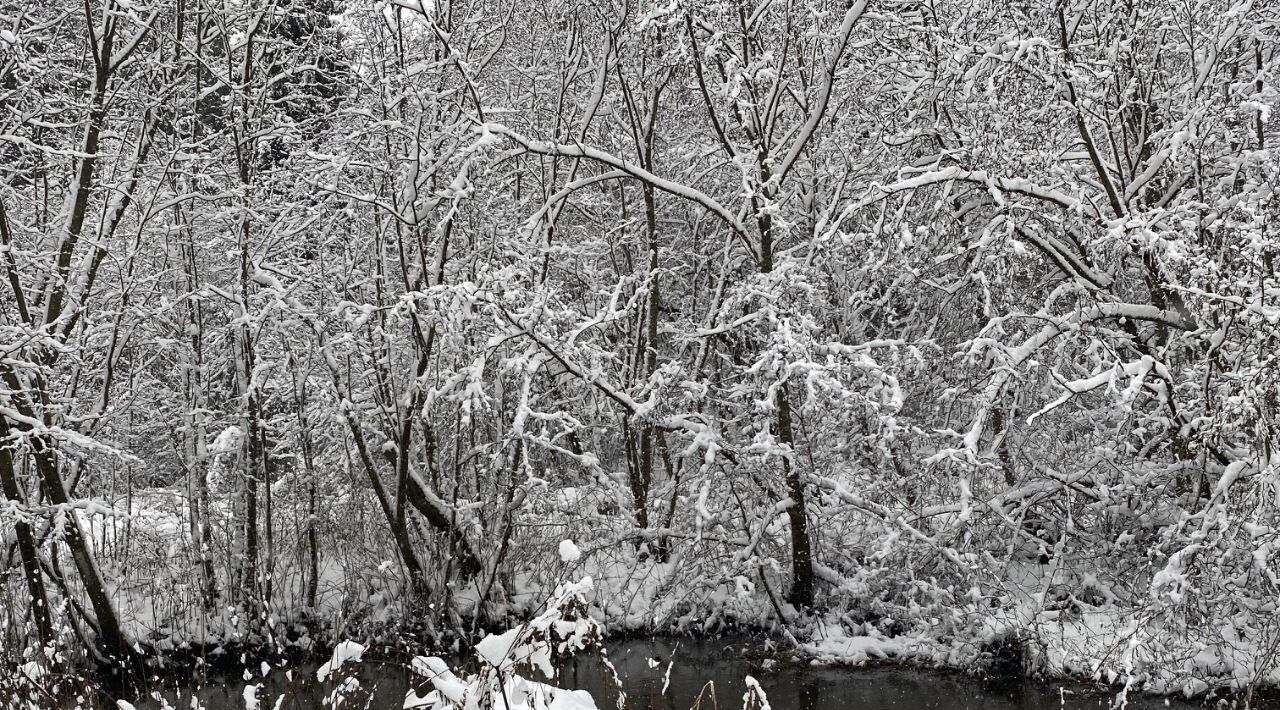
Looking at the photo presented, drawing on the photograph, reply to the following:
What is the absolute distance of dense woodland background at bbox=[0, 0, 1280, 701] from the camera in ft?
25.5

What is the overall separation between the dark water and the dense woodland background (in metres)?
0.43

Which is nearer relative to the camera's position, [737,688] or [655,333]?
[737,688]

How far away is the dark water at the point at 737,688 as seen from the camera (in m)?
7.76

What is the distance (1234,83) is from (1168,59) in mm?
1616

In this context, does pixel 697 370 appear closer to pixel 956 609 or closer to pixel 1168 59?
pixel 956 609

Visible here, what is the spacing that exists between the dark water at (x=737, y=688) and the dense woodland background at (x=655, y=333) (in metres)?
0.43

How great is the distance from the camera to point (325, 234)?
31.5ft

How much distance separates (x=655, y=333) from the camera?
432 inches

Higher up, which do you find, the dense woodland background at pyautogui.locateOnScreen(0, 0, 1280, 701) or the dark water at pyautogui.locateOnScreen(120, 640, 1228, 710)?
the dense woodland background at pyautogui.locateOnScreen(0, 0, 1280, 701)

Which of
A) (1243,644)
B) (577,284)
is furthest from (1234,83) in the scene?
(577,284)

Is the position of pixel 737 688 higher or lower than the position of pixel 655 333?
lower

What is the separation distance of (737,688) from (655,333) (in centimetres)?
394

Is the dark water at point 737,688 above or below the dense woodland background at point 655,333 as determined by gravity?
below

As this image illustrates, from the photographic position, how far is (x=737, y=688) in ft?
27.2
